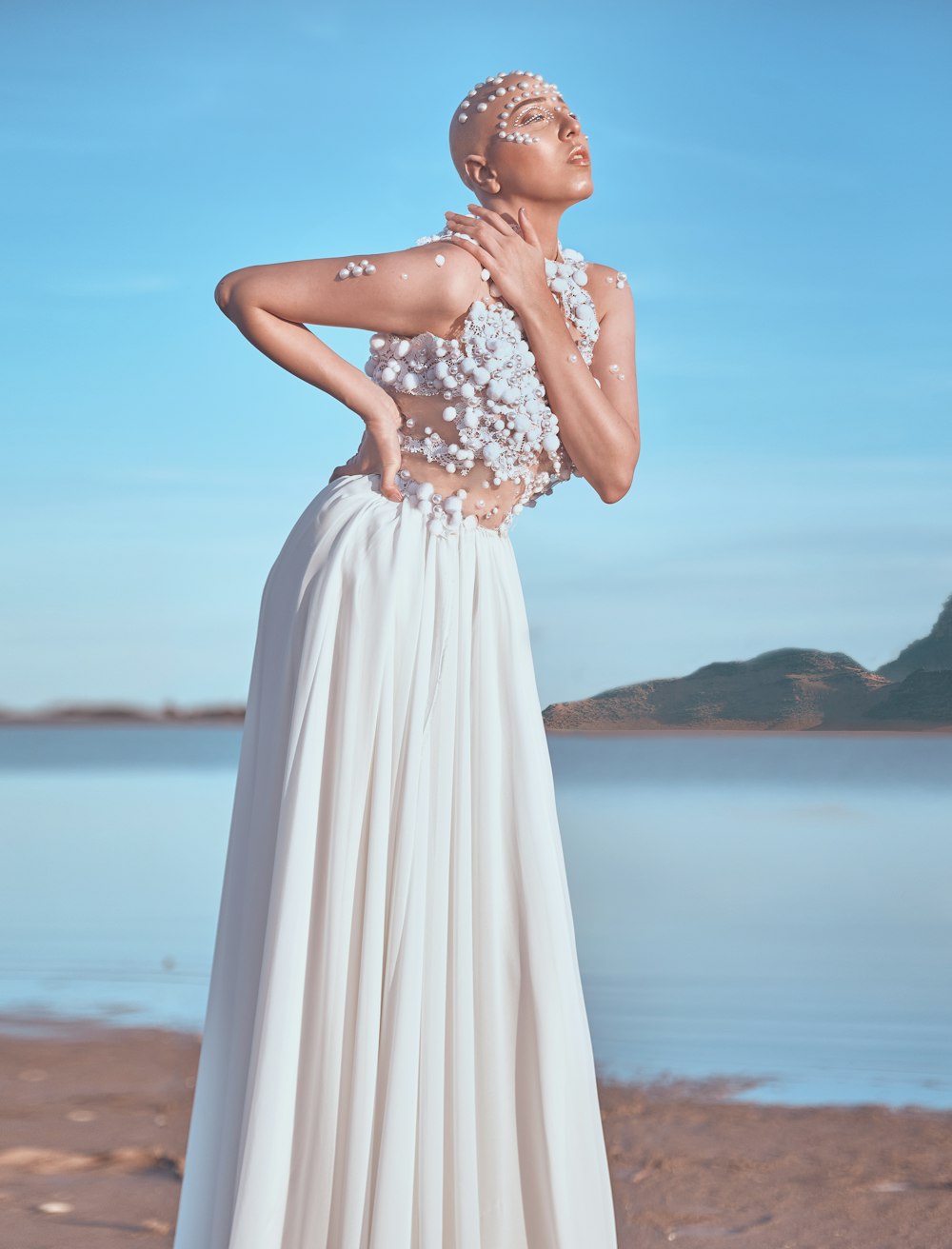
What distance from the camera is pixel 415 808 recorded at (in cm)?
167

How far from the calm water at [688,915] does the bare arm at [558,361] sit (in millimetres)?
2080

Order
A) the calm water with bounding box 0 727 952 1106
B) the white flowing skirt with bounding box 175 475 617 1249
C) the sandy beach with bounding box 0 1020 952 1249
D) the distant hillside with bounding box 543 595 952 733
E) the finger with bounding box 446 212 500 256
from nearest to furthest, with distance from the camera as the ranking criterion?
the white flowing skirt with bounding box 175 475 617 1249 → the finger with bounding box 446 212 500 256 → the sandy beach with bounding box 0 1020 952 1249 → the calm water with bounding box 0 727 952 1106 → the distant hillside with bounding box 543 595 952 733

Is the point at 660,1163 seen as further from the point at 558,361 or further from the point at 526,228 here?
the point at 526,228

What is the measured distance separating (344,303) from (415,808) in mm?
593

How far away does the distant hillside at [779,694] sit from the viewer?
795 centimetres

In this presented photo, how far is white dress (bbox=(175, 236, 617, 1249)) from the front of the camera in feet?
5.36

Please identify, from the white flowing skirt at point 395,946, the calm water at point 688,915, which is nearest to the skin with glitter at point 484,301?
the white flowing skirt at point 395,946

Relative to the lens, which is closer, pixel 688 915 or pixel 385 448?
pixel 385 448

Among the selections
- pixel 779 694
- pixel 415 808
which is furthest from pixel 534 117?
pixel 779 694

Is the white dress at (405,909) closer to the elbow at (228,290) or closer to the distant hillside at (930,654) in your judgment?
the elbow at (228,290)

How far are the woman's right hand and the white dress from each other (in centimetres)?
2

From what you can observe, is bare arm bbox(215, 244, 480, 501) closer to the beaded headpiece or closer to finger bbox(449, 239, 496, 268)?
finger bbox(449, 239, 496, 268)

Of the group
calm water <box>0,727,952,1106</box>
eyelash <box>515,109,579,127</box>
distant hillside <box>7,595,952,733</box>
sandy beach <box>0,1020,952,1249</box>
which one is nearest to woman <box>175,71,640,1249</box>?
eyelash <box>515,109,579,127</box>

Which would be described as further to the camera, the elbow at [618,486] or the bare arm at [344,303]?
the elbow at [618,486]
